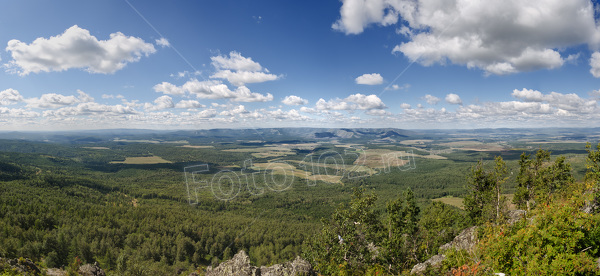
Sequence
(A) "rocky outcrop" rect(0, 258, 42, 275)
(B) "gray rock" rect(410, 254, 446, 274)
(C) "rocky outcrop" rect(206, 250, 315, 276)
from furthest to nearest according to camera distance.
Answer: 1. (A) "rocky outcrop" rect(0, 258, 42, 275)
2. (C) "rocky outcrop" rect(206, 250, 315, 276)
3. (B) "gray rock" rect(410, 254, 446, 274)

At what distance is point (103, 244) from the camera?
9312 cm

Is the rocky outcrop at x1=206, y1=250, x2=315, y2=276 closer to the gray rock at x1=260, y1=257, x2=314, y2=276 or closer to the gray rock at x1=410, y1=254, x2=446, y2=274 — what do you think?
the gray rock at x1=260, y1=257, x2=314, y2=276

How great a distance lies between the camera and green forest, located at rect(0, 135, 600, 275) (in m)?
12.1

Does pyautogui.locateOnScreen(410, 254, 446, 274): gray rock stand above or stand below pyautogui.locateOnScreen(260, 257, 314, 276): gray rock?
above

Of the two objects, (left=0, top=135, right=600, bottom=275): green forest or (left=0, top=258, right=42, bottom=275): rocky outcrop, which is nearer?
(left=0, top=135, right=600, bottom=275): green forest

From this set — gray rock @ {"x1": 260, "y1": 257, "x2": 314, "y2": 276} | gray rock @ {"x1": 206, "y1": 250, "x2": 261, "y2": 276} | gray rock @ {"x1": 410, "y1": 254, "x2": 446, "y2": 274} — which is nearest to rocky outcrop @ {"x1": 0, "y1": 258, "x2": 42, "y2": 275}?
gray rock @ {"x1": 206, "y1": 250, "x2": 261, "y2": 276}

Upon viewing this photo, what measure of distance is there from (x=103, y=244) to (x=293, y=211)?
4082 inches

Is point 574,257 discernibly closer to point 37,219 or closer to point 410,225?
point 410,225

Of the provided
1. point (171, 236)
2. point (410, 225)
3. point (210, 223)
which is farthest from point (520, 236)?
point (210, 223)

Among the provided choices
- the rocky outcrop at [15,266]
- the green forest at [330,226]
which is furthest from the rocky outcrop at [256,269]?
the rocky outcrop at [15,266]

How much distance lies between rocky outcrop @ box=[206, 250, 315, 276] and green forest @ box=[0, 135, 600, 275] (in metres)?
1.89

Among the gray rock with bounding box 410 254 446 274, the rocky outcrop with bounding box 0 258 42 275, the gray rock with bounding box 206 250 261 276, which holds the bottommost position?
the rocky outcrop with bounding box 0 258 42 275

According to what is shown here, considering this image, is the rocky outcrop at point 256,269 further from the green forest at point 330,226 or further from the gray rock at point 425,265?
the gray rock at point 425,265

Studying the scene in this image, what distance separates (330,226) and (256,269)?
1393 centimetres
